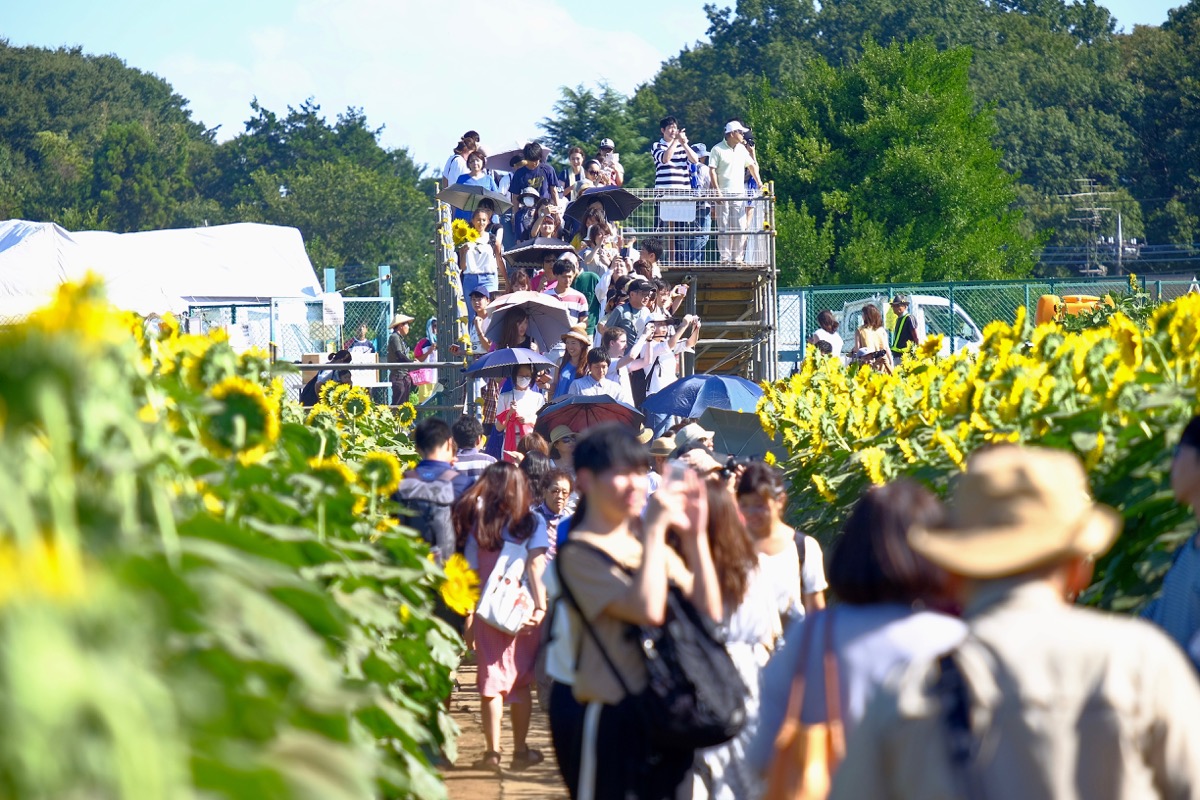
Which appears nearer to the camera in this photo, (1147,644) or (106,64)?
(1147,644)

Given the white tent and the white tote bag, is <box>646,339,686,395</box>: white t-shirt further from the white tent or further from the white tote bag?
the white tent

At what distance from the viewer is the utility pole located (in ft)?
219

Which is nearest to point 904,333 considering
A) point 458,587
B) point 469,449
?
point 469,449

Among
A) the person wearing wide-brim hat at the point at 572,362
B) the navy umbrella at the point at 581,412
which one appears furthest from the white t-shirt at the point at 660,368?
the navy umbrella at the point at 581,412

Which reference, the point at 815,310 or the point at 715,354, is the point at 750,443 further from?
the point at 815,310

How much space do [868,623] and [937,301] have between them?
2233 cm

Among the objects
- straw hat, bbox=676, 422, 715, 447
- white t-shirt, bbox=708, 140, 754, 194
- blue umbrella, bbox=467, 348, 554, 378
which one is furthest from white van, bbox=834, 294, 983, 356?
straw hat, bbox=676, 422, 715, 447

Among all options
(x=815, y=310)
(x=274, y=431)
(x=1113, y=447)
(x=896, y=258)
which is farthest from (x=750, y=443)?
(x=896, y=258)

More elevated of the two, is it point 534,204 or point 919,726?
point 534,204

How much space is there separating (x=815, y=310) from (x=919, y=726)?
25151 millimetres

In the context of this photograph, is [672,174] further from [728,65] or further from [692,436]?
[728,65]

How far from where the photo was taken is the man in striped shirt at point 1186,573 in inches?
156

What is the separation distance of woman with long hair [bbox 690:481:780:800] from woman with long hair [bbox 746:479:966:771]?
117 cm

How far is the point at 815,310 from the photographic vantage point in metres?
28.0
